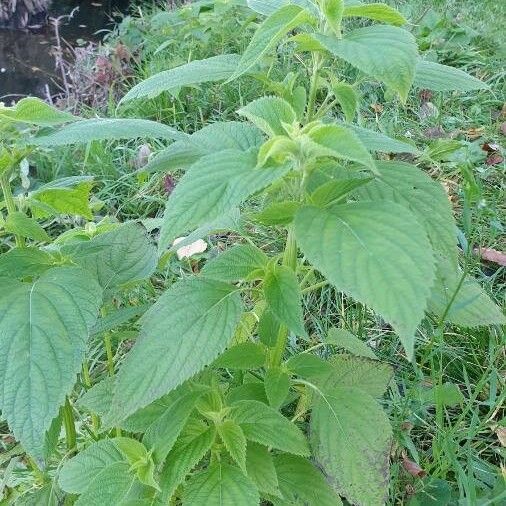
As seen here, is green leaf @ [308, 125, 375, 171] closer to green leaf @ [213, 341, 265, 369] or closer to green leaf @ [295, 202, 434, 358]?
green leaf @ [295, 202, 434, 358]

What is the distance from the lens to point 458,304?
4.19 feet

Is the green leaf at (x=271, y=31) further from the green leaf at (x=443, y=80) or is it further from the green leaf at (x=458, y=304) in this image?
the green leaf at (x=458, y=304)

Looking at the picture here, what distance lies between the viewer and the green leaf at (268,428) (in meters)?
1.11

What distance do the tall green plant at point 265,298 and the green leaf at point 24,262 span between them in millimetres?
18

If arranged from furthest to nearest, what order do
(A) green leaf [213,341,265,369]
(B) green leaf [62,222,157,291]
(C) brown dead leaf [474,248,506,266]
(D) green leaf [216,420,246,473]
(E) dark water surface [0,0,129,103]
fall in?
(E) dark water surface [0,0,129,103] < (C) brown dead leaf [474,248,506,266] < (B) green leaf [62,222,157,291] < (A) green leaf [213,341,265,369] < (D) green leaf [216,420,246,473]

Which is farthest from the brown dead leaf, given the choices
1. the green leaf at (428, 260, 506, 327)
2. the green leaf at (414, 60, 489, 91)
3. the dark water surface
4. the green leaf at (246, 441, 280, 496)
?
the dark water surface

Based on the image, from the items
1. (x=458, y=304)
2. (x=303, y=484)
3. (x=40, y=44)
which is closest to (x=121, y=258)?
(x=303, y=484)

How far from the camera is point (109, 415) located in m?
1.06

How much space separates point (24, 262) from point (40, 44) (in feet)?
20.5

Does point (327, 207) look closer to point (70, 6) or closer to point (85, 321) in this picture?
point (85, 321)

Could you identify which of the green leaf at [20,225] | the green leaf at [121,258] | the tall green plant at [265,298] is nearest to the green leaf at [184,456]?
the tall green plant at [265,298]

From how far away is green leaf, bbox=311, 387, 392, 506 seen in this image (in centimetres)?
112

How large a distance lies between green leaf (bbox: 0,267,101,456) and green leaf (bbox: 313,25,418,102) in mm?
535

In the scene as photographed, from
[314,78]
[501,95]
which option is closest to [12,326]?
[314,78]
